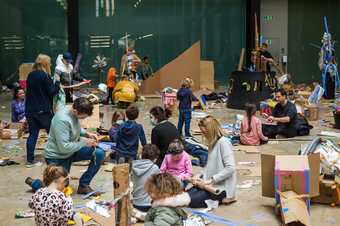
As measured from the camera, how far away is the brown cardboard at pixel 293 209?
6.25 metres

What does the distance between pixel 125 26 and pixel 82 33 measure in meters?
1.76

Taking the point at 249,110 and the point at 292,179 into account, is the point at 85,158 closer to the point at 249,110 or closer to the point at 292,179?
the point at 292,179

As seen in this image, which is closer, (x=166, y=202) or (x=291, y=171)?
(x=166, y=202)

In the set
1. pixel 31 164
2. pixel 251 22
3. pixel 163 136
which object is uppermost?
pixel 251 22

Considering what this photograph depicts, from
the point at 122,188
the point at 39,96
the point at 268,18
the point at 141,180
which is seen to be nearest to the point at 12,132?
the point at 39,96

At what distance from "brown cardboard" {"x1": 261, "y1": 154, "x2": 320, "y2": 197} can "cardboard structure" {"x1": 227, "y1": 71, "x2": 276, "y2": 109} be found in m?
8.89

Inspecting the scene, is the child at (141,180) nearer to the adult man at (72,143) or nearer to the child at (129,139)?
the adult man at (72,143)

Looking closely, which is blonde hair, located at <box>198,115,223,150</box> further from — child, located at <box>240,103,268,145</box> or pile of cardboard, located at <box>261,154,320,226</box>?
child, located at <box>240,103,268,145</box>

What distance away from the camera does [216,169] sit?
23.8 feet

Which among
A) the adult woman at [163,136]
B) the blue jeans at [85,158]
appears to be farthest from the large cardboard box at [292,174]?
the blue jeans at [85,158]

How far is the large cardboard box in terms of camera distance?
677cm

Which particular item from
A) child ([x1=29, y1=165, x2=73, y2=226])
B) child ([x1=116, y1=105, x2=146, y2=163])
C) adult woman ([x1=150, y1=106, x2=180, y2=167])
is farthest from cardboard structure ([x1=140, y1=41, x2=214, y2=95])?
child ([x1=29, y1=165, x2=73, y2=226])

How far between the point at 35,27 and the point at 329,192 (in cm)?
1884

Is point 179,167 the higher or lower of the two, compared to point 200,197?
higher
